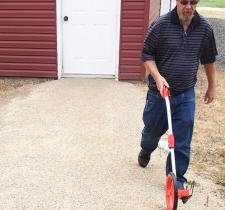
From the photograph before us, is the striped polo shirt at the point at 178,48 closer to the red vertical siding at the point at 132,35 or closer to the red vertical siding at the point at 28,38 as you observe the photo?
the red vertical siding at the point at 132,35

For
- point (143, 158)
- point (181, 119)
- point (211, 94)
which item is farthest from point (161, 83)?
point (143, 158)

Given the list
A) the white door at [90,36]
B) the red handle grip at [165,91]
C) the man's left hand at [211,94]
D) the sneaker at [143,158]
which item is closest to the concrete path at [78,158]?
the sneaker at [143,158]

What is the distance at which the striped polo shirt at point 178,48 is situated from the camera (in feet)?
14.1

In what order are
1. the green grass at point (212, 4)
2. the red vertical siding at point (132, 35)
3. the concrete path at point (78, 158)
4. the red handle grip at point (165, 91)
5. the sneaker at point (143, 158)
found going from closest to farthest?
1. the red handle grip at point (165, 91)
2. the concrete path at point (78, 158)
3. the sneaker at point (143, 158)
4. the red vertical siding at point (132, 35)
5. the green grass at point (212, 4)

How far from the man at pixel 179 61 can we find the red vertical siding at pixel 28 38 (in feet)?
19.1

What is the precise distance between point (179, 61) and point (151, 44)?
1.07 feet

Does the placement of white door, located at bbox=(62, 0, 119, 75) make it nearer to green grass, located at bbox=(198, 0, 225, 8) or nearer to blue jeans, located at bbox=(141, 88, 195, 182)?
blue jeans, located at bbox=(141, 88, 195, 182)

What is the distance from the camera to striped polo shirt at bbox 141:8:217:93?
14.1ft

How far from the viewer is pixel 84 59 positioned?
10.3 m

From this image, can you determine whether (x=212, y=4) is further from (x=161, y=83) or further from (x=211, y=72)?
(x=161, y=83)

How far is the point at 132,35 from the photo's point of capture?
1005cm

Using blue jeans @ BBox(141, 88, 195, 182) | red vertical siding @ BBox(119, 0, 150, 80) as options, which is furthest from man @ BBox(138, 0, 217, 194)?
red vertical siding @ BBox(119, 0, 150, 80)

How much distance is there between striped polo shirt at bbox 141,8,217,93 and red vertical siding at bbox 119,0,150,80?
562 cm

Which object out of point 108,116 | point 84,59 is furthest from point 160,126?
point 84,59
